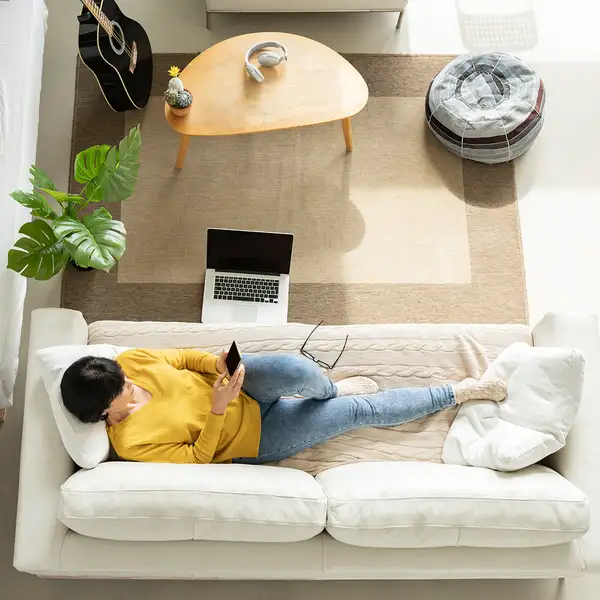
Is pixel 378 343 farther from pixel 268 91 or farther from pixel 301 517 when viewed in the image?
pixel 268 91

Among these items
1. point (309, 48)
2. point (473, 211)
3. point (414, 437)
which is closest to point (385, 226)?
point (473, 211)

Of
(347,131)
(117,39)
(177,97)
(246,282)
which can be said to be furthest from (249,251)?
(117,39)

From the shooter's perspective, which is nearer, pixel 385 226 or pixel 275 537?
pixel 275 537

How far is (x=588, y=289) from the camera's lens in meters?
3.22

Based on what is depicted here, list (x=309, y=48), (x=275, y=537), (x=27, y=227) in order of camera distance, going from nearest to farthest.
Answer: (x=275, y=537) < (x=27, y=227) < (x=309, y=48)

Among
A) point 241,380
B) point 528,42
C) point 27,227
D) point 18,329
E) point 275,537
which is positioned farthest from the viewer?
point 528,42

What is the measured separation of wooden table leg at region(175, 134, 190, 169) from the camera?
3.16 meters

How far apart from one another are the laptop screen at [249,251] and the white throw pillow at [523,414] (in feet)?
3.06

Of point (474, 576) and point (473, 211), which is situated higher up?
point (473, 211)

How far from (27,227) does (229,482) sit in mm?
1113

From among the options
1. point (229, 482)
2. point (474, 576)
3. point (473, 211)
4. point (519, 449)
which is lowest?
point (474, 576)

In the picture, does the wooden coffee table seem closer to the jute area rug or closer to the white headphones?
the white headphones

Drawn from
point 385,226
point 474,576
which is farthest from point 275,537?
point 385,226

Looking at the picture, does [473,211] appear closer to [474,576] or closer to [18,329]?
[474,576]
